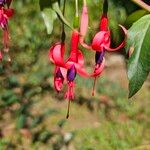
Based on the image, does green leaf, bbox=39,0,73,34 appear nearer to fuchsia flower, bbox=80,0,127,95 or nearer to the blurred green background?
fuchsia flower, bbox=80,0,127,95

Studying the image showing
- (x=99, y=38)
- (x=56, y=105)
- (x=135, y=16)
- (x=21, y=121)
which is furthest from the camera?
(x=56, y=105)

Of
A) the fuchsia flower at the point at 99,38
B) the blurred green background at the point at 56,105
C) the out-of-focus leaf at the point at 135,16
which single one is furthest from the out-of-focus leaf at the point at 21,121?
the fuchsia flower at the point at 99,38

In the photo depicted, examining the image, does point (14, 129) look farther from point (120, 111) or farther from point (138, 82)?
point (138, 82)

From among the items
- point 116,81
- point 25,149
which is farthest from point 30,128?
point 116,81

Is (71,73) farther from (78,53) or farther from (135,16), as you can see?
(135,16)

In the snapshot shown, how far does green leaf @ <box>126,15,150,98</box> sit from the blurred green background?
1292 mm

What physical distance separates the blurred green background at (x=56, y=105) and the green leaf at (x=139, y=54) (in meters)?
1.29

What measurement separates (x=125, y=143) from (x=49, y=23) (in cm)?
203

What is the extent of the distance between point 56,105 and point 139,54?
2423mm

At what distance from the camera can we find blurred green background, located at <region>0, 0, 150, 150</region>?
263cm

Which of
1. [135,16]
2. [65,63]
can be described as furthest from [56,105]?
[65,63]

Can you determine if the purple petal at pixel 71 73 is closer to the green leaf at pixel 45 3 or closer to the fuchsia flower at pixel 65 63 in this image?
the fuchsia flower at pixel 65 63

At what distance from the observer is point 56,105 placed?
3.38 meters

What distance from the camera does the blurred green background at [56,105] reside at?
263 cm
